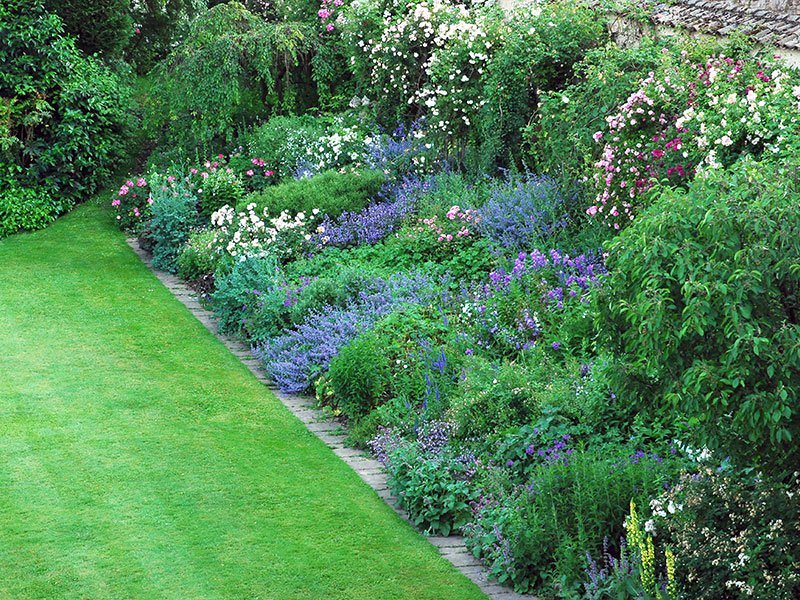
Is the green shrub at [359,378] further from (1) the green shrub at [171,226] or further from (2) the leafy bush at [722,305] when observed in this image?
(1) the green shrub at [171,226]

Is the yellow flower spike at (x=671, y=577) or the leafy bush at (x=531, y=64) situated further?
the leafy bush at (x=531, y=64)

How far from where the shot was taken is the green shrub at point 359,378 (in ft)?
29.7

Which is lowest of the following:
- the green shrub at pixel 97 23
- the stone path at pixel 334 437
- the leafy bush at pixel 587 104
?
the stone path at pixel 334 437

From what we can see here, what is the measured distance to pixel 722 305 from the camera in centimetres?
468

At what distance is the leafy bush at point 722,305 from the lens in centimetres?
461

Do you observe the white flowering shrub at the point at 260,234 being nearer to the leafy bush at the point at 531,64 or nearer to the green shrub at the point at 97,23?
the leafy bush at the point at 531,64

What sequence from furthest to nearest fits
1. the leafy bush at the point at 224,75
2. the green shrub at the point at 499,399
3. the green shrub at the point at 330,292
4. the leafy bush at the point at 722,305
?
the leafy bush at the point at 224,75 → the green shrub at the point at 330,292 → the green shrub at the point at 499,399 → the leafy bush at the point at 722,305

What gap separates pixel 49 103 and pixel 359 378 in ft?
27.7

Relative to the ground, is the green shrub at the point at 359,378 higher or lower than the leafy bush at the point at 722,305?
lower

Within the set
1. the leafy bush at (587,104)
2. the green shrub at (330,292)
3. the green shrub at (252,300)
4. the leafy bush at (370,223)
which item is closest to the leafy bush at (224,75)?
the leafy bush at (370,223)

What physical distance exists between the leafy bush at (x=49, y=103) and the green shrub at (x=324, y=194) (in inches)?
140

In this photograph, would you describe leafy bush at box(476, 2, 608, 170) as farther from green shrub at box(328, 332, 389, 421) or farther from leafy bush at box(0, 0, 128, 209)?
leafy bush at box(0, 0, 128, 209)

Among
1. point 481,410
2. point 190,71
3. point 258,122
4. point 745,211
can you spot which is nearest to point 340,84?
point 258,122

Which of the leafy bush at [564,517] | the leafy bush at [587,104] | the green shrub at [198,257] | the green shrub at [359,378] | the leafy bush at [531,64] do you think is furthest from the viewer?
the green shrub at [198,257]
